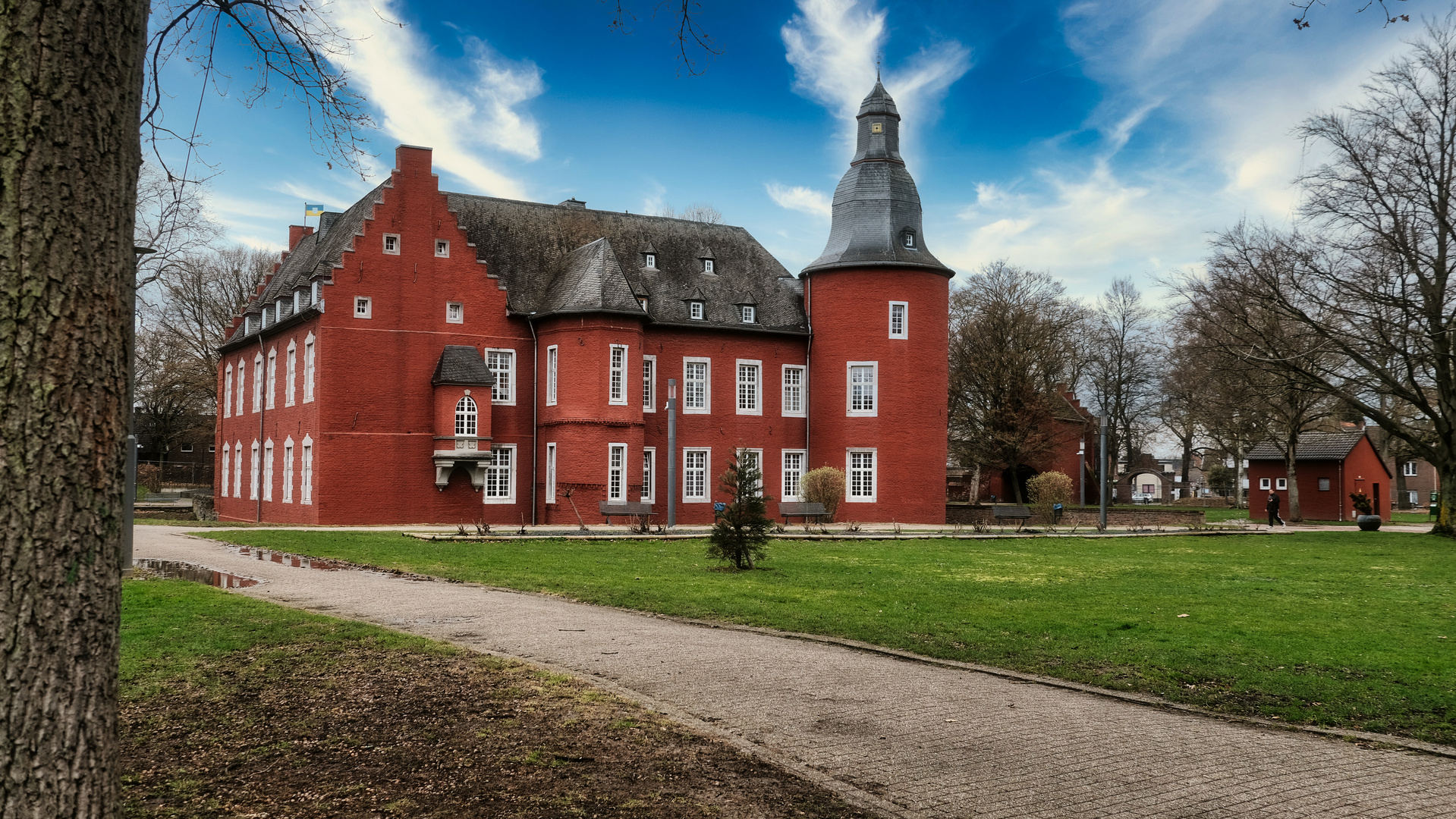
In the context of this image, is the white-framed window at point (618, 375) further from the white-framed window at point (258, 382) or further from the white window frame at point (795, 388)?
the white-framed window at point (258, 382)

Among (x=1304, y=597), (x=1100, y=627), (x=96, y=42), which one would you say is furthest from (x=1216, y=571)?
(x=96, y=42)

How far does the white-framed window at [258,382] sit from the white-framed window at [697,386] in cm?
1565

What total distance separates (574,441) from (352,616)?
24.6m

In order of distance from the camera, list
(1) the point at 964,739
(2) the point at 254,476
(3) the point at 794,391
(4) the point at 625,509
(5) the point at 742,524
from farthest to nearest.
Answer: (3) the point at 794,391
(2) the point at 254,476
(4) the point at 625,509
(5) the point at 742,524
(1) the point at 964,739

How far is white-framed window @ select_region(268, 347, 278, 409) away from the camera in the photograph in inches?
1537

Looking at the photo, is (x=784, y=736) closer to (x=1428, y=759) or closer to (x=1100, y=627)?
(x=1428, y=759)

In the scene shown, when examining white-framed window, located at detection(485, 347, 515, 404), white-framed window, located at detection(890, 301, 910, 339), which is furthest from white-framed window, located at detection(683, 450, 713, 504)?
white-framed window, located at detection(890, 301, 910, 339)

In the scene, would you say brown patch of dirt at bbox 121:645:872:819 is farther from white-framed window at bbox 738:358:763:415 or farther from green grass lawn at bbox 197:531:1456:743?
white-framed window at bbox 738:358:763:415

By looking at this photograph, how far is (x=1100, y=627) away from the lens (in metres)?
11.7

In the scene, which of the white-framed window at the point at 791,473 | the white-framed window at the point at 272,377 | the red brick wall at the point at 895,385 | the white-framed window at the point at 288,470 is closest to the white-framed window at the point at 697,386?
the white-framed window at the point at 791,473

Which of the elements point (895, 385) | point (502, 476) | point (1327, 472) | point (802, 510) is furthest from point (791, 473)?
point (1327, 472)

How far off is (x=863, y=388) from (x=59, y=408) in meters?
37.2

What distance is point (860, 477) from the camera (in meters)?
39.7

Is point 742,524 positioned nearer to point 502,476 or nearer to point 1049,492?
point 502,476
